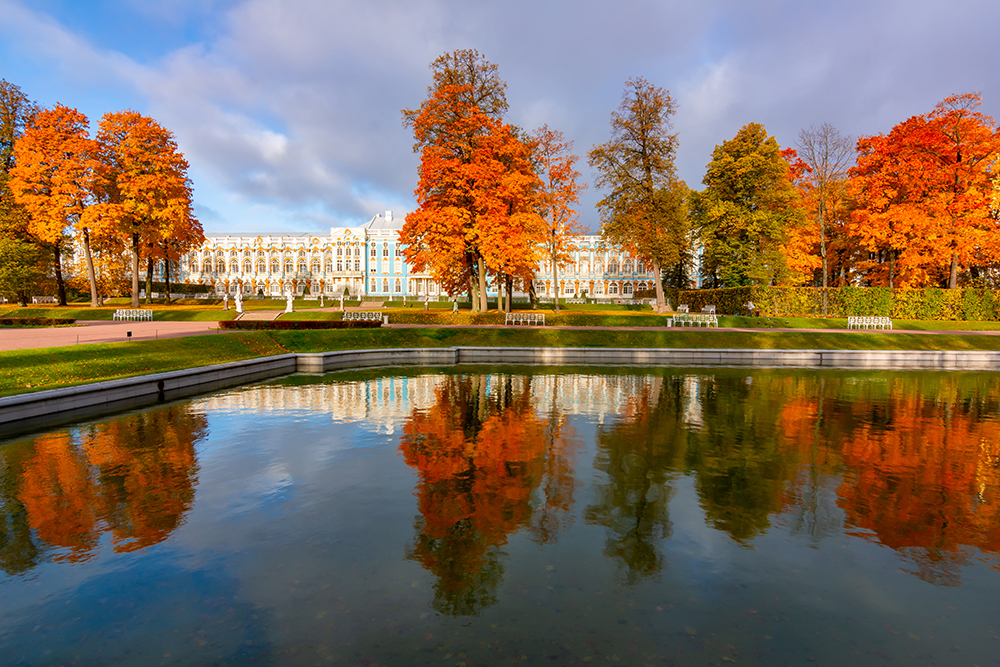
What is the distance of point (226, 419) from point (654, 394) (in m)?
11.1

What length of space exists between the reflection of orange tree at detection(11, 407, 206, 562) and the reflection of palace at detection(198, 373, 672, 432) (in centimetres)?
274

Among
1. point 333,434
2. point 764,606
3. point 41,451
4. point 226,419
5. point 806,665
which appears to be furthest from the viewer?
point 226,419

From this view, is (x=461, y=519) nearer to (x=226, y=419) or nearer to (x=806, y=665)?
(x=806, y=665)

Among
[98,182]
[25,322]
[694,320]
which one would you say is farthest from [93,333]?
[694,320]

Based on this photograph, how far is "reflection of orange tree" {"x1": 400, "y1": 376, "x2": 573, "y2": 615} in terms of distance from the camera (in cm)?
483

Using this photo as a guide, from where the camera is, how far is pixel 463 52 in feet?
104

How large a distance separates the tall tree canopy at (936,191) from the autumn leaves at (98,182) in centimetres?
5034

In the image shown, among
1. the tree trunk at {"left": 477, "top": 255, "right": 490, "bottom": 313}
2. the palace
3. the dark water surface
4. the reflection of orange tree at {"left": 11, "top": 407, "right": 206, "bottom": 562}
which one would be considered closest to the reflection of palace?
the dark water surface

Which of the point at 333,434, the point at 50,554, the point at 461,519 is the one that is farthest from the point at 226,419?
the point at 461,519

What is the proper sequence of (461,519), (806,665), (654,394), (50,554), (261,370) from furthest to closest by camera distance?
(261,370) < (654,394) < (461,519) < (50,554) < (806,665)

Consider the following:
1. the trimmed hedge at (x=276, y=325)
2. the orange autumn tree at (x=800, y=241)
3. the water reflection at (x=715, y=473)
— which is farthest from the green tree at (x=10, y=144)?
the orange autumn tree at (x=800, y=241)

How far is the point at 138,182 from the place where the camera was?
35188 millimetres

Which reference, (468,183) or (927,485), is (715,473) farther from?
(468,183)

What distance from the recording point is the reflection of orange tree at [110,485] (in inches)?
223
